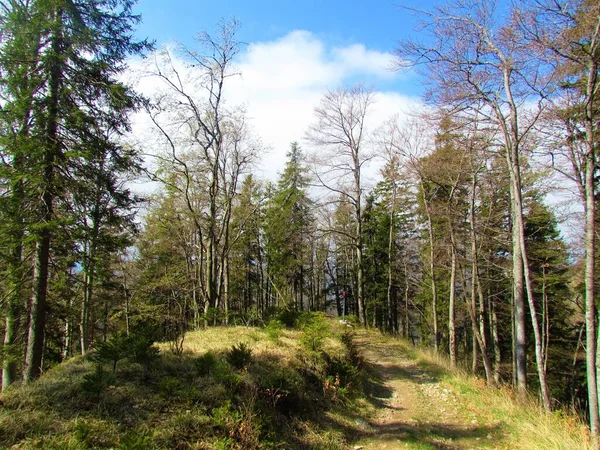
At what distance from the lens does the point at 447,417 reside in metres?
6.82

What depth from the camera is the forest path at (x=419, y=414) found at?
562 cm

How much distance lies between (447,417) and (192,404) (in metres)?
5.09

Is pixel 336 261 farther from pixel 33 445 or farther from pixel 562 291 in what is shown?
pixel 33 445

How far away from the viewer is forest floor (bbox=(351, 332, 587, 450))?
540cm

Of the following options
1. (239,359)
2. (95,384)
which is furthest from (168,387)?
(239,359)

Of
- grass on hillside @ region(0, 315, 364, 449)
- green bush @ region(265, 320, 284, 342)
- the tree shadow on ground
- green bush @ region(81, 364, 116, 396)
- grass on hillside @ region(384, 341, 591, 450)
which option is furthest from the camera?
green bush @ region(265, 320, 284, 342)

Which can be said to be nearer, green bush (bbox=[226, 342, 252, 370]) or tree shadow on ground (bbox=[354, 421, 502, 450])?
tree shadow on ground (bbox=[354, 421, 502, 450])

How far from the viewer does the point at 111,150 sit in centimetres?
765

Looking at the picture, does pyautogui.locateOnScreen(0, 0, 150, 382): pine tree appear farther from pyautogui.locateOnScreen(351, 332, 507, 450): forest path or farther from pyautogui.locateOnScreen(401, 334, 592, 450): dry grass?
pyautogui.locateOnScreen(401, 334, 592, 450): dry grass

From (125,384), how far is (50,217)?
4.14m

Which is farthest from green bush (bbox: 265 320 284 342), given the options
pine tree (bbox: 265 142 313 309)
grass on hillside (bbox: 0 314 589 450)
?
pine tree (bbox: 265 142 313 309)

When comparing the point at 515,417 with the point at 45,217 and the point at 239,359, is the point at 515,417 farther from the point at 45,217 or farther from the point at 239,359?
the point at 45,217

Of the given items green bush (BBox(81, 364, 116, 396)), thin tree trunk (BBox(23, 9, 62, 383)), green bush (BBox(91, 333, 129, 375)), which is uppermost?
thin tree trunk (BBox(23, 9, 62, 383))

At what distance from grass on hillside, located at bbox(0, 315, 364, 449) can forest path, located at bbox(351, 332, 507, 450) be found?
593 mm
